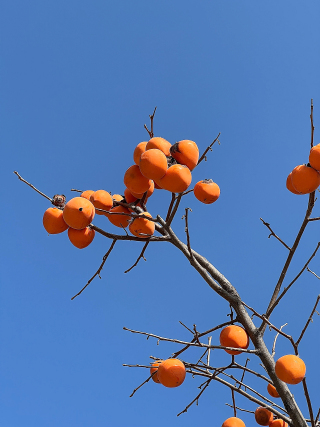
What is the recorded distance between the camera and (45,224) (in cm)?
330

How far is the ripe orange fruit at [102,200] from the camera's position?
3432mm

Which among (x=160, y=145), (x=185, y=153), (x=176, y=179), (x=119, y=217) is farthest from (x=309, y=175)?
(x=119, y=217)

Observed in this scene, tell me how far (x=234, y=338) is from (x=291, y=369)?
20.2 inches

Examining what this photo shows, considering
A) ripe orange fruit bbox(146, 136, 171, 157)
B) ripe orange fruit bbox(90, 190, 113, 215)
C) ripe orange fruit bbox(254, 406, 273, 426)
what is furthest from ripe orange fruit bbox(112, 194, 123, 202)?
ripe orange fruit bbox(254, 406, 273, 426)

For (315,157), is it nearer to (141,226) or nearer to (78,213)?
(141,226)

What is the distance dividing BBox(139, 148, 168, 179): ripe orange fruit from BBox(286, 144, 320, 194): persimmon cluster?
1236 mm

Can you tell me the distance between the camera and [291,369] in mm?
2750

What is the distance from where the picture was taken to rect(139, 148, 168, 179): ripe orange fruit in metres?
2.82

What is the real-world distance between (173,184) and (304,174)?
4.04ft

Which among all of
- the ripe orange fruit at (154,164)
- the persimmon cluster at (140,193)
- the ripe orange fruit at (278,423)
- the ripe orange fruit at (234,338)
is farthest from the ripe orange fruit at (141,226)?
the ripe orange fruit at (278,423)

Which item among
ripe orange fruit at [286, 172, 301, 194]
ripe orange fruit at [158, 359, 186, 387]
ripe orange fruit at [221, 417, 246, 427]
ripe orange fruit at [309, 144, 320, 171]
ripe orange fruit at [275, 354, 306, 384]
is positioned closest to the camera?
ripe orange fruit at [275, 354, 306, 384]

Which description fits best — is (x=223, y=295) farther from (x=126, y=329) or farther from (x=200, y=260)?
(x=126, y=329)

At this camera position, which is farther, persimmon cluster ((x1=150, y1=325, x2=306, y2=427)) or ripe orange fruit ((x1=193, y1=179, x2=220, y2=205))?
ripe orange fruit ((x1=193, y1=179, x2=220, y2=205))

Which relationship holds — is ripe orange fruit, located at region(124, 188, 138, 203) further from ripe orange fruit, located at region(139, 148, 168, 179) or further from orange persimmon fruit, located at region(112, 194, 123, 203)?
ripe orange fruit, located at region(139, 148, 168, 179)
